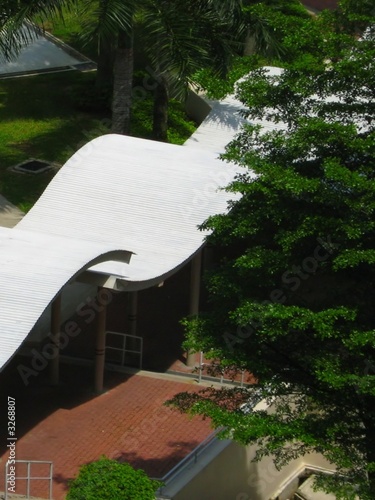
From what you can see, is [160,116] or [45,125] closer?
[160,116]

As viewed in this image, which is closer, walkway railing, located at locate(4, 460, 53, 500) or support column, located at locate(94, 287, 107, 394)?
walkway railing, located at locate(4, 460, 53, 500)

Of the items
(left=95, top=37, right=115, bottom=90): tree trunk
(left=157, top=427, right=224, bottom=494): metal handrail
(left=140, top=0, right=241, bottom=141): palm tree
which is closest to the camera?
(left=157, top=427, right=224, bottom=494): metal handrail

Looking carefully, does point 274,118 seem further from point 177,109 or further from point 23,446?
point 177,109

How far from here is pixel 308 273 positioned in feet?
45.9

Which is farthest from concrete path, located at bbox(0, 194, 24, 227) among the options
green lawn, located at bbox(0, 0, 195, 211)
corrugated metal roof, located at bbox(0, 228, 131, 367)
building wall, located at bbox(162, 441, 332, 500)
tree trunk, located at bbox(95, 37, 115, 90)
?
building wall, located at bbox(162, 441, 332, 500)

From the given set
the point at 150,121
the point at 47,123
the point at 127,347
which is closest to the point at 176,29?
the point at 127,347

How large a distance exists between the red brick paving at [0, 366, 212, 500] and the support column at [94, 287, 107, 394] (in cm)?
28

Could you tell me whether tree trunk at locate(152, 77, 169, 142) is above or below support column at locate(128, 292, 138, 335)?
above

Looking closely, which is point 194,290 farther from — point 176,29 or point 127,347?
point 176,29

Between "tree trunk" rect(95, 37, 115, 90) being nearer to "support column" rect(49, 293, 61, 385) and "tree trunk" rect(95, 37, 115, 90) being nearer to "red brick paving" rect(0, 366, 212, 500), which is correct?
"red brick paving" rect(0, 366, 212, 500)

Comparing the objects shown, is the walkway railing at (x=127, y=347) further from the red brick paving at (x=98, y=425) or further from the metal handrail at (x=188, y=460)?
the metal handrail at (x=188, y=460)

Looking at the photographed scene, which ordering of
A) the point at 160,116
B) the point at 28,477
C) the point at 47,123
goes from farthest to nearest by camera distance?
the point at 47,123, the point at 160,116, the point at 28,477

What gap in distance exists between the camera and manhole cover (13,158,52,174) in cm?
2916

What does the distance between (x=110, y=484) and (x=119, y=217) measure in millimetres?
7028
